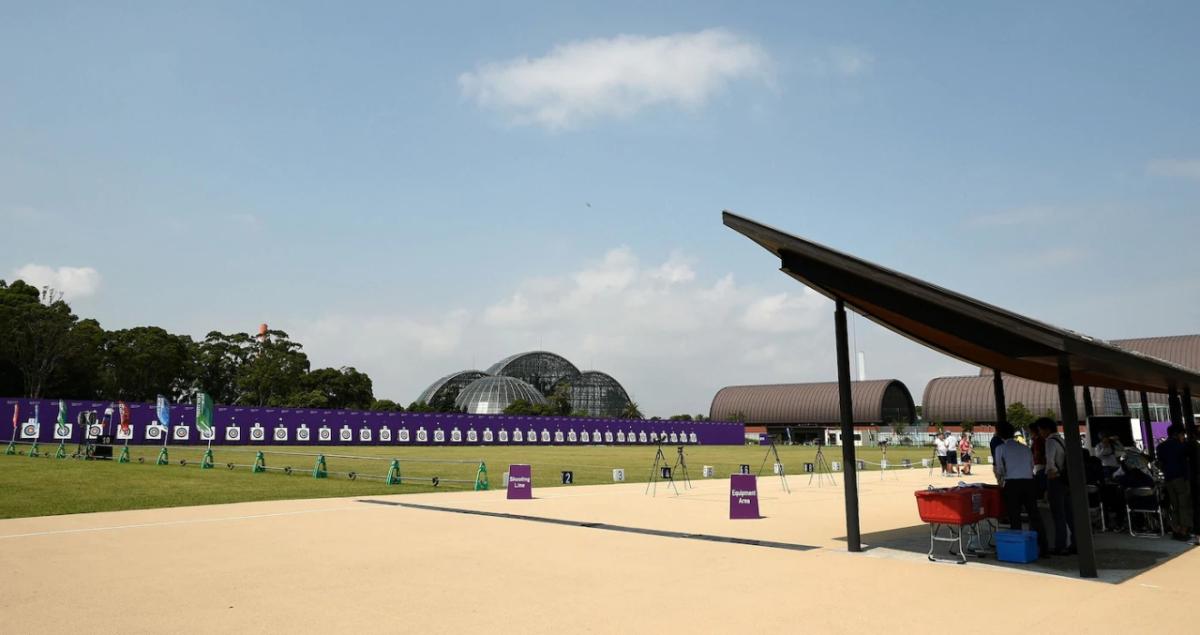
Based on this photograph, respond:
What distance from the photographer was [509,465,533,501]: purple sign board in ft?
76.1

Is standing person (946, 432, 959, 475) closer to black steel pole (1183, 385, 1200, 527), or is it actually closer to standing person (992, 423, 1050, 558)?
black steel pole (1183, 385, 1200, 527)

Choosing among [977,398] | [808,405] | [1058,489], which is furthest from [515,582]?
[808,405]

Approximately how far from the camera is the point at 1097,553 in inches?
513

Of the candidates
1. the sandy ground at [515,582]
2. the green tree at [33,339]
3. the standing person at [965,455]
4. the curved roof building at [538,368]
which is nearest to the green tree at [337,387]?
the green tree at [33,339]

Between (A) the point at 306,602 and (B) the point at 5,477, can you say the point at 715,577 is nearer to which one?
(A) the point at 306,602

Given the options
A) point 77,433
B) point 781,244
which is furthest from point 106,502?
point 77,433

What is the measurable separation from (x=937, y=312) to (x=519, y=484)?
48.1 ft

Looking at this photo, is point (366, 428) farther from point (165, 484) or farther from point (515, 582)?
point (515, 582)

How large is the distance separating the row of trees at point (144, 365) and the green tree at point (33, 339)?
0.09 meters

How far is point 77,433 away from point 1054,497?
217ft

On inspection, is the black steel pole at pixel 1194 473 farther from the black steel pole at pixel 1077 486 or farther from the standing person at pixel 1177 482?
the black steel pole at pixel 1077 486

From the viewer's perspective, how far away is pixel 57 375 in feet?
278

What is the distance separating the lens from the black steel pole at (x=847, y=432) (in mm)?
12961

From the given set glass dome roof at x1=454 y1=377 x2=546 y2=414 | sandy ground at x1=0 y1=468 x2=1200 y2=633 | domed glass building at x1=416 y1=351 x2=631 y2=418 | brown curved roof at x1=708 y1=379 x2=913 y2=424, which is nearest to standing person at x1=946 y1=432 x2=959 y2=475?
sandy ground at x1=0 y1=468 x2=1200 y2=633
